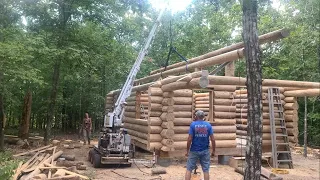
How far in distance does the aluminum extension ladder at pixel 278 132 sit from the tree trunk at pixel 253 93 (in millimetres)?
7130

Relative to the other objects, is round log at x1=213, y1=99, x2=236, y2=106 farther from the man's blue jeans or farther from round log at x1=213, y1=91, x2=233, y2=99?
the man's blue jeans

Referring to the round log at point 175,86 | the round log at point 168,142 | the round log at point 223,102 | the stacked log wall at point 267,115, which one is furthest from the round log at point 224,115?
the round log at point 175,86

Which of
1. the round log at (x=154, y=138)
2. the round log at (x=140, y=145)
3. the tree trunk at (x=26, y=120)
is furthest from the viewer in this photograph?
the tree trunk at (x=26, y=120)

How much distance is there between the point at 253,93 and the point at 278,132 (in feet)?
27.4

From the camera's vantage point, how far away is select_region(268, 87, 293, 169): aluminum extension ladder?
38.6 ft

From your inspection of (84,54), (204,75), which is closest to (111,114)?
(204,75)

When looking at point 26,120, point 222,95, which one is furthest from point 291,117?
point 26,120

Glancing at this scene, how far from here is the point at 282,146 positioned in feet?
40.5

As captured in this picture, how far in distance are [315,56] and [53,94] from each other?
13501 millimetres

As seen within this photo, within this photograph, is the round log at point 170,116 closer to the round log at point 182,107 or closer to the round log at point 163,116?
the round log at point 163,116

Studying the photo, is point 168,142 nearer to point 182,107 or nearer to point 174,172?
point 174,172

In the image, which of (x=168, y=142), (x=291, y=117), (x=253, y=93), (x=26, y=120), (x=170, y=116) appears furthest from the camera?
(x=26, y=120)

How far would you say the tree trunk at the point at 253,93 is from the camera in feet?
16.6

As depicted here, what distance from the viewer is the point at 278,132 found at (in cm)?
1261
